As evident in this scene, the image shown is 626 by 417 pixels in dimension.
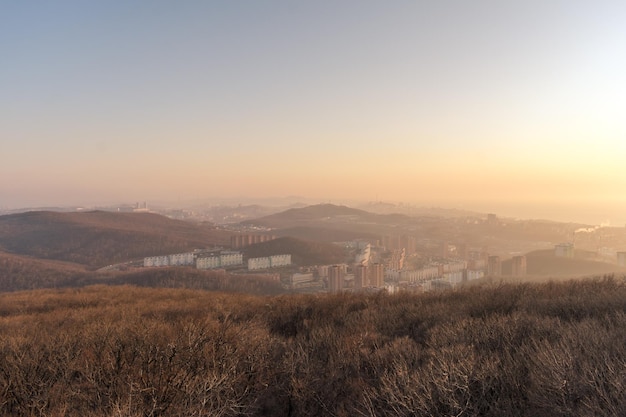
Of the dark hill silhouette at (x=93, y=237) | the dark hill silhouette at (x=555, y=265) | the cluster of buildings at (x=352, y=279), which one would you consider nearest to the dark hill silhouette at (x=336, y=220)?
the dark hill silhouette at (x=93, y=237)

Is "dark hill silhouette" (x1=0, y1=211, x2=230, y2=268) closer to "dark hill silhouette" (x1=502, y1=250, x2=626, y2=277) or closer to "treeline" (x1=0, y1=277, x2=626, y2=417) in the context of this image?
"dark hill silhouette" (x1=502, y1=250, x2=626, y2=277)

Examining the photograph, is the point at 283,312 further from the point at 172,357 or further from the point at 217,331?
the point at 172,357

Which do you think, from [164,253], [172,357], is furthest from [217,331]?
[164,253]

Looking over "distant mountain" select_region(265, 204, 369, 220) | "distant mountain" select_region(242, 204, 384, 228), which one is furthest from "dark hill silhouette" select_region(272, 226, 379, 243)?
"distant mountain" select_region(265, 204, 369, 220)

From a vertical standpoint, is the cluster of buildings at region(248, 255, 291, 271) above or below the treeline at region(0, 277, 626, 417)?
below

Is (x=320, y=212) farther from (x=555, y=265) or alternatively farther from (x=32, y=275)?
(x=555, y=265)

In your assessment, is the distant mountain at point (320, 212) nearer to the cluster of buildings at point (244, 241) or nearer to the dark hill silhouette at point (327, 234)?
the dark hill silhouette at point (327, 234)
